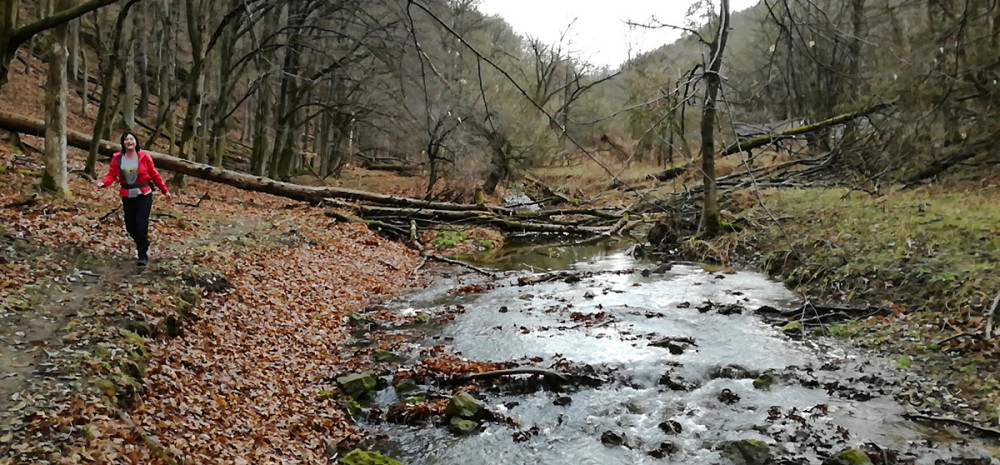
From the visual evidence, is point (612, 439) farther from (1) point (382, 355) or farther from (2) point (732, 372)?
(1) point (382, 355)

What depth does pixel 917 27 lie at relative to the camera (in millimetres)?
10578

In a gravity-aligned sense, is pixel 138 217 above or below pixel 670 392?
above

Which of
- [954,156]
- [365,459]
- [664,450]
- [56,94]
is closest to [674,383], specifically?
[664,450]

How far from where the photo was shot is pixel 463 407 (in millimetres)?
6664

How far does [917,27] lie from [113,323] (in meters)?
13.4

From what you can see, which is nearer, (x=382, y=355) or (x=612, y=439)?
(x=612, y=439)

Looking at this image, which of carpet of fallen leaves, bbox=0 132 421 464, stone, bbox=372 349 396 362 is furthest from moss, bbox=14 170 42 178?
stone, bbox=372 349 396 362

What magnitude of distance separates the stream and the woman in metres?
4.63

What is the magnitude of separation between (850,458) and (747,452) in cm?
Answer: 86

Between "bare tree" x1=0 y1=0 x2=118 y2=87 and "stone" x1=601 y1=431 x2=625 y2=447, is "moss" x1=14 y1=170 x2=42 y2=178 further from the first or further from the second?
"stone" x1=601 y1=431 x2=625 y2=447

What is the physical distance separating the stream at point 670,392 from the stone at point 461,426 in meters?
0.09

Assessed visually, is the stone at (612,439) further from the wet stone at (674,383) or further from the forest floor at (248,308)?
the forest floor at (248,308)

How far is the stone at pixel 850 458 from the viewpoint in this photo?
516 centimetres

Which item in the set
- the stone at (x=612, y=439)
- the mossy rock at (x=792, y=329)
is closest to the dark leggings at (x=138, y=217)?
the stone at (x=612, y=439)
